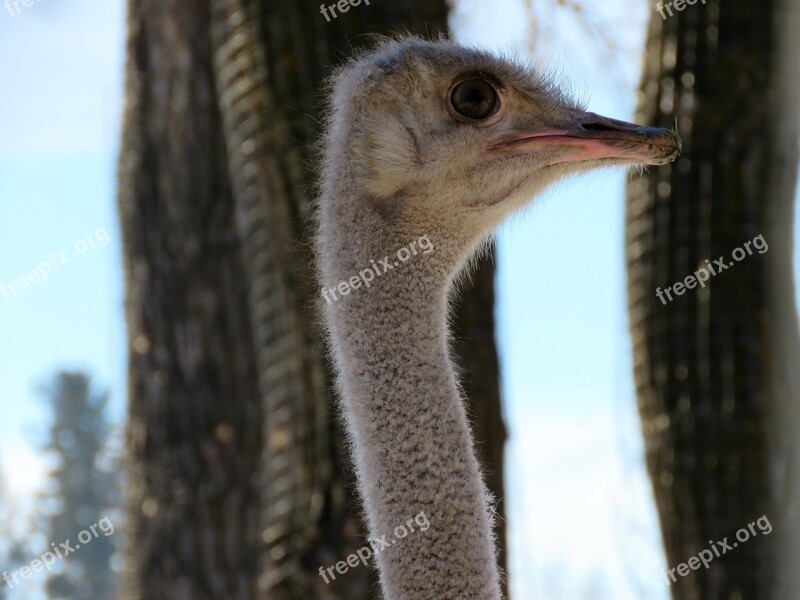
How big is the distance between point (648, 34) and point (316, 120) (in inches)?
62.7

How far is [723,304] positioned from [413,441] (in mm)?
2385

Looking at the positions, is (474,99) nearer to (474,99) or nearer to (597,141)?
(474,99)

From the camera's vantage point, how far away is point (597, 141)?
3061 mm

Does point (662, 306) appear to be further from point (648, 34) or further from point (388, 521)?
point (388, 521)

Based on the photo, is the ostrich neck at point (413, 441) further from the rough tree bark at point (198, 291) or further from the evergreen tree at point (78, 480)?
the evergreen tree at point (78, 480)

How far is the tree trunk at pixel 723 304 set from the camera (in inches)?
191

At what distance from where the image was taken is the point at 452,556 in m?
2.73

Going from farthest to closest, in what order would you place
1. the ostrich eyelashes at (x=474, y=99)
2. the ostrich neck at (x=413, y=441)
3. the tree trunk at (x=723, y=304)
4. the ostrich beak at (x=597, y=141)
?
1. the tree trunk at (x=723, y=304)
2. the ostrich eyelashes at (x=474, y=99)
3. the ostrich beak at (x=597, y=141)
4. the ostrich neck at (x=413, y=441)

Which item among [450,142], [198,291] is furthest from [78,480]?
[450,142]

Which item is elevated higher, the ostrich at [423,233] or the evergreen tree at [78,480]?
the evergreen tree at [78,480]

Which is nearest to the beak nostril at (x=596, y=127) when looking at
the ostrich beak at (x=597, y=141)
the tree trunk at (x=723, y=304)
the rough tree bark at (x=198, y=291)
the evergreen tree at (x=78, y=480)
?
the ostrich beak at (x=597, y=141)

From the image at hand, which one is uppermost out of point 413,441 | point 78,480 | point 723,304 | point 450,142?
point 78,480

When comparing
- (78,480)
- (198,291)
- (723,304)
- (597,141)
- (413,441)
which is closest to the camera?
(413,441)

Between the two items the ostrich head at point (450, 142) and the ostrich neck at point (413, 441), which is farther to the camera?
the ostrich head at point (450, 142)
